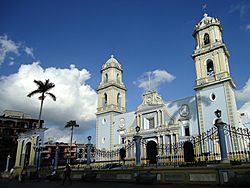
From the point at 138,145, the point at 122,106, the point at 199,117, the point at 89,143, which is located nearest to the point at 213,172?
the point at 138,145

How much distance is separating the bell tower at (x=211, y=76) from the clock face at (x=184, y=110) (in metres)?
2.08

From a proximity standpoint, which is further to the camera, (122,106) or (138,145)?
(122,106)

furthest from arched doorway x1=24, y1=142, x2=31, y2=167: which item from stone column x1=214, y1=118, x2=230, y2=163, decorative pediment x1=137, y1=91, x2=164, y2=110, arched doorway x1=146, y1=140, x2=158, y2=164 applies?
stone column x1=214, y1=118, x2=230, y2=163

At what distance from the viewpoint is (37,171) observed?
837 inches

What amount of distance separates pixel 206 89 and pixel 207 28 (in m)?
8.03

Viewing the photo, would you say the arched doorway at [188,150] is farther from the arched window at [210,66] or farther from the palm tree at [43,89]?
the palm tree at [43,89]

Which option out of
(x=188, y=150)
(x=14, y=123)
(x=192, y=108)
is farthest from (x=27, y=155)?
(x=14, y=123)

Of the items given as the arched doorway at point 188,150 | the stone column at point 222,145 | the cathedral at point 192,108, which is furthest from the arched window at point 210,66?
the stone column at point 222,145

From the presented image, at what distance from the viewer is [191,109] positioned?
2720cm

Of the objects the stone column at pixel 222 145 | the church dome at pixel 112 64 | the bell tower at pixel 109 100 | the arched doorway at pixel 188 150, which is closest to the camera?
the stone column at pixel 222 145

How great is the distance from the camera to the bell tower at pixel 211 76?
78.9ft

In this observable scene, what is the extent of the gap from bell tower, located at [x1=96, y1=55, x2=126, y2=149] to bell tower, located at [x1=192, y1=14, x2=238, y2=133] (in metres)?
14.4

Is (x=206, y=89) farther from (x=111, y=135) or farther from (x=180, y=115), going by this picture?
(x=111, y=135)

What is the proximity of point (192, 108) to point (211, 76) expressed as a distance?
436cm
